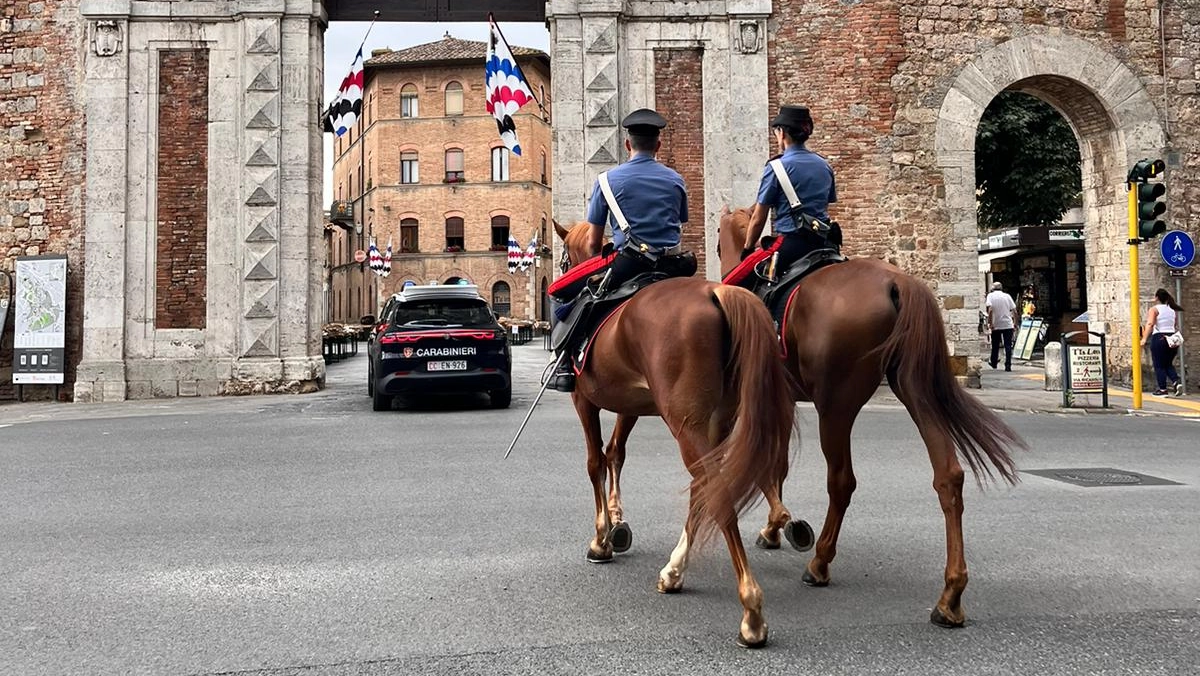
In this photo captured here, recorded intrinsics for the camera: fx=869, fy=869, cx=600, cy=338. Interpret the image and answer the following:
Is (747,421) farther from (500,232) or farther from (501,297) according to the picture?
(500,232)

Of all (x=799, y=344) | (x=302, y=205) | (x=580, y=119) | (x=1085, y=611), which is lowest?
(x=1085, y=611)

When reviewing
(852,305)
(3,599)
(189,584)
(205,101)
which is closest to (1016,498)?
(852,305)

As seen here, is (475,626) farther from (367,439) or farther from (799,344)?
(367,439)

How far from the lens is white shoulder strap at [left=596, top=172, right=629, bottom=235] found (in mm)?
4512

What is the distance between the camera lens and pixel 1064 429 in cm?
1029

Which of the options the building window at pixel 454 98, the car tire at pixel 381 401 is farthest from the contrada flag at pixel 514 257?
the car tire at pixel 381 401

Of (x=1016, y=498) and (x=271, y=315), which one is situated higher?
(x=271, y=315)

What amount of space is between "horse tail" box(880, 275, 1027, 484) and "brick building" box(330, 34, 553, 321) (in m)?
49.3

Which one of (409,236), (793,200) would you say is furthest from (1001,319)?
(409,236)

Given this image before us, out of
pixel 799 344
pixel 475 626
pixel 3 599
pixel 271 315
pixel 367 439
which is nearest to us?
pixel 475 626

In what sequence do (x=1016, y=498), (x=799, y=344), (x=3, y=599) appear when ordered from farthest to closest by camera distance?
1. (x=1016, y=498)
2. (x=799, y=344)
3. (x=3, y=599)

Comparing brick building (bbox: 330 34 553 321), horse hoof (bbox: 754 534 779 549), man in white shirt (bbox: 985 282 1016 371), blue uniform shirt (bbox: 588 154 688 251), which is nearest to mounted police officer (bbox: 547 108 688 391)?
blue uniform shirt (bbox: 588 154 688 251)

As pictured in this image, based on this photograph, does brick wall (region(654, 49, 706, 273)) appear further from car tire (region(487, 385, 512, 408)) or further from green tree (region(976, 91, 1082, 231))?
green tree (region(976, 91, 1082, 231))

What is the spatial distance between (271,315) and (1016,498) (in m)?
12.1
